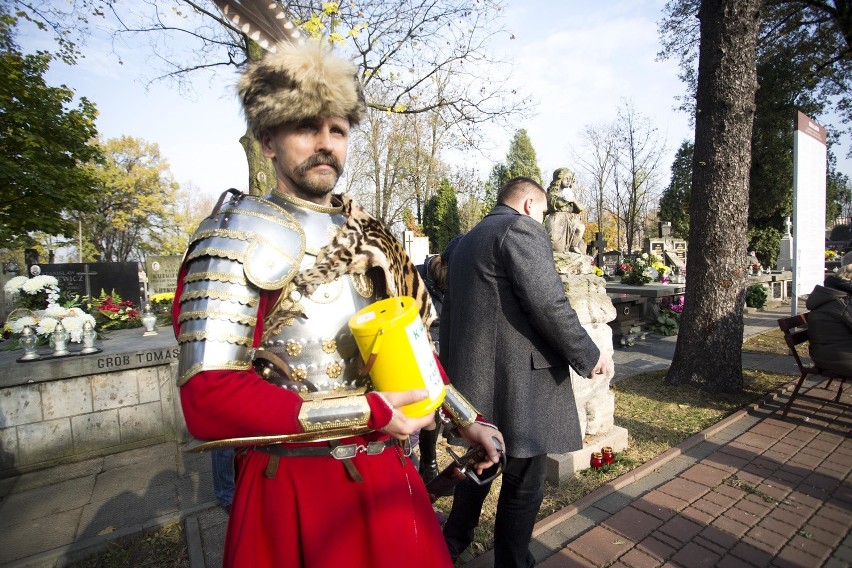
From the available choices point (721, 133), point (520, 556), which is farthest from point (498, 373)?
point (721, 133)

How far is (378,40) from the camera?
34.6ft

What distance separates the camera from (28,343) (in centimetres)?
445

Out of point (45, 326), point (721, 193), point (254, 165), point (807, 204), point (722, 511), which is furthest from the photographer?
point (254, 165)

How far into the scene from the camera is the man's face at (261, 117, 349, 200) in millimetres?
1432

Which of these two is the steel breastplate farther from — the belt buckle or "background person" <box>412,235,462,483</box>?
"background person" <box>412,235,462,483</box>

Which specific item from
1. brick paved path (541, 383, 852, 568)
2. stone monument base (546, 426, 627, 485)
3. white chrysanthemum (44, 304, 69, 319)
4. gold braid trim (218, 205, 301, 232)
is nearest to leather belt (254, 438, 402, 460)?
gold braid trim (218, 205, 301, 232)

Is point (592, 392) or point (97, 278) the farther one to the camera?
point (97, 278)

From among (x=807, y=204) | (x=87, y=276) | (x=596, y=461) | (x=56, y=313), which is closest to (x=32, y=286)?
(x=56, y=313)

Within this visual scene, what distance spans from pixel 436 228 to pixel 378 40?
21.6 m

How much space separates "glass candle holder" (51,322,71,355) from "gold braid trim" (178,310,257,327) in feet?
15.1

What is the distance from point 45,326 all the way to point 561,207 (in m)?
6.49

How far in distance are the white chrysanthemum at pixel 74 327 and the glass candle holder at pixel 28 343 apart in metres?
0.26

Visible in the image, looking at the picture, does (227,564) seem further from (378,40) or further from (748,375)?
(378,40)

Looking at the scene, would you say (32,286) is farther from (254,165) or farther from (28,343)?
(254,165)
